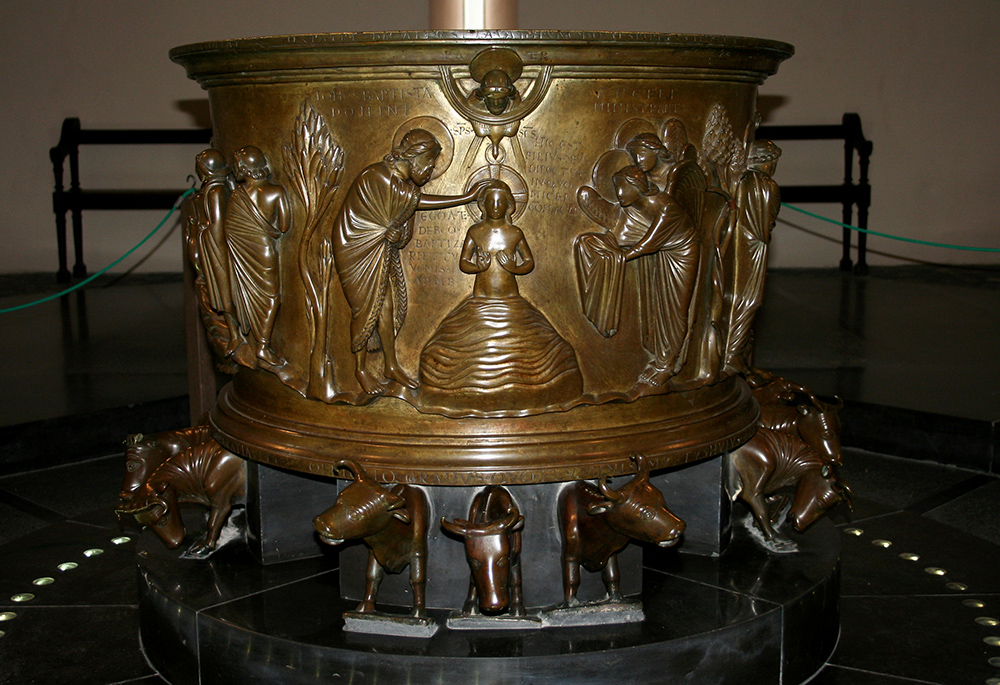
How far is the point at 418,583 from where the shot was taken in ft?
9.50

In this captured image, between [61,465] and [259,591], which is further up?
[259,591]

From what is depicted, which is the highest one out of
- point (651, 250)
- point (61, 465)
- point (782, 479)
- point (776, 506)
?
point (651, 250)

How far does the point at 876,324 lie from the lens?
707cm

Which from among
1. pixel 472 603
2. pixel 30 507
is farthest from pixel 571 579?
pixel 30 507

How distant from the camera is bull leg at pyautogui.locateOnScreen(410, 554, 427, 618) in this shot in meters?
2.88

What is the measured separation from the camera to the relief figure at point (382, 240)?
2.74m

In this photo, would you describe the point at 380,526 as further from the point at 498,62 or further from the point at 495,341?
the point at 498,62

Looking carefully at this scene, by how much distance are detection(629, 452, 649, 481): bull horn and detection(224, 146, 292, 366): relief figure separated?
969 millimetres

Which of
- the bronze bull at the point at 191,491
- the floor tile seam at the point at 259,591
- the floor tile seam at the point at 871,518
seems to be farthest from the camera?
the floor tile seam at the point at 871,518

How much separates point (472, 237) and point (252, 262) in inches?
24.4

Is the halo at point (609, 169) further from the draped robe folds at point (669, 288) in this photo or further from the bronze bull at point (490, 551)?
the bronze bull at point (490, 551)

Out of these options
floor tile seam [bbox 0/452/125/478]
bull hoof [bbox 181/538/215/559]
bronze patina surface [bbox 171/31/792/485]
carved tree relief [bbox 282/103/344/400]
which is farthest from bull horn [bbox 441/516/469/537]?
floor tile seam [bbox 0/452/125/478]

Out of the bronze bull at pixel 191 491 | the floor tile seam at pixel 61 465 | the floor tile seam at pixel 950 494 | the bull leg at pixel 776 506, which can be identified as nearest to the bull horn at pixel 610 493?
the bull leg at pixel 776 506

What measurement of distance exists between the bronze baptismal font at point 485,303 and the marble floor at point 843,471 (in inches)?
10.9
